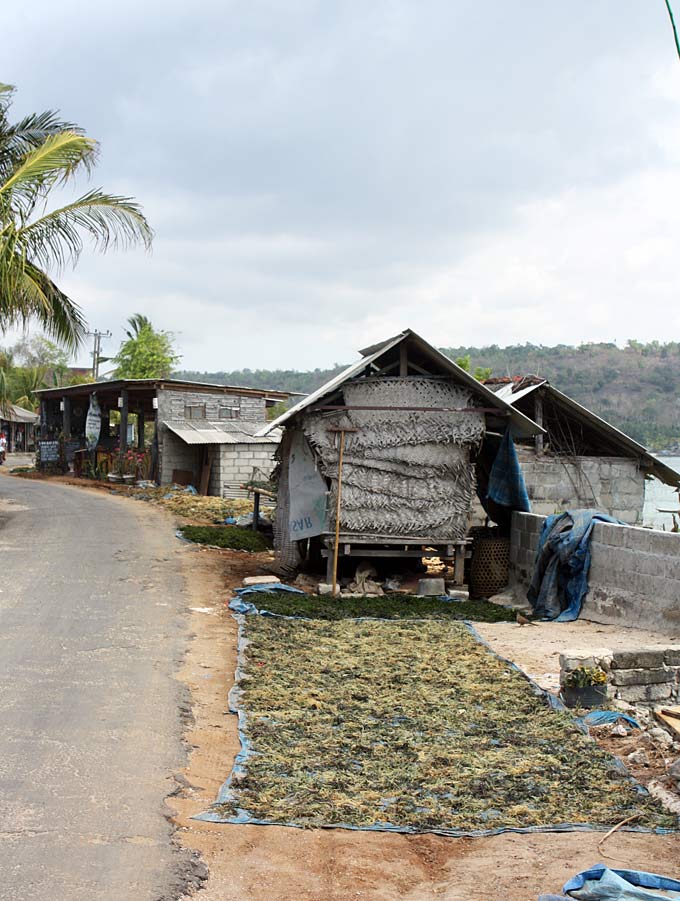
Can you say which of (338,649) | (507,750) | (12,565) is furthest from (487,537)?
(507,750)

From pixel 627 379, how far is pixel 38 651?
76295mm

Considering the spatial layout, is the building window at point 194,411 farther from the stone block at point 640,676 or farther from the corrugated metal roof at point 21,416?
the corrugated metal roof at point 21,416

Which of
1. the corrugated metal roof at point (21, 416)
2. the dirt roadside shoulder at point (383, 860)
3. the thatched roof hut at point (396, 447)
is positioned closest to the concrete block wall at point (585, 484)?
the thatched roof hut at point (396, 447)

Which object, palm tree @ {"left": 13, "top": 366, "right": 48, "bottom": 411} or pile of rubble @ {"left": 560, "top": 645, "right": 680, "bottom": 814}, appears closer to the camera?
pile of rubble @ {"left": 560, "top": 645, "right": 680, "bottom": 814}

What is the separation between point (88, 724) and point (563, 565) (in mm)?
7763

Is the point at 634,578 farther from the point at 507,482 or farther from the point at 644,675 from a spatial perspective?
the point at 507,482

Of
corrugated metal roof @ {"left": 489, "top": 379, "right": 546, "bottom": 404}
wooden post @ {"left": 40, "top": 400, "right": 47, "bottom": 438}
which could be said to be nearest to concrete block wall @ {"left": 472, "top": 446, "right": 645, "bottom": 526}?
corrugated metal roof @ {"left": 489, "top": 379, "right": 546, "bottom": 404}

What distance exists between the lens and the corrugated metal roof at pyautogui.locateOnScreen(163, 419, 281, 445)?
26656 mm

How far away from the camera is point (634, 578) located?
451 inches

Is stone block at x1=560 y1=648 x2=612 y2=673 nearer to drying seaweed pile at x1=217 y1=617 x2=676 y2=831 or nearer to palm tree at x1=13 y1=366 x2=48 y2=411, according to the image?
drying seaweed pile at x1=217 y1=617 x2=676 y2=831

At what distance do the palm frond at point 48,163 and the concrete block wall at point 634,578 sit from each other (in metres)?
11.7

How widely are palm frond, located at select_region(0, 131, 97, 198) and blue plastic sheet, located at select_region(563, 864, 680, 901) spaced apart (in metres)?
15.6

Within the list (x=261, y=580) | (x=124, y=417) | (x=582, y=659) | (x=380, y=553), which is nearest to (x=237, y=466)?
(x=124, y=417)

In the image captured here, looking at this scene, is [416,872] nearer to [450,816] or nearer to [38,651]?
[450,816]
